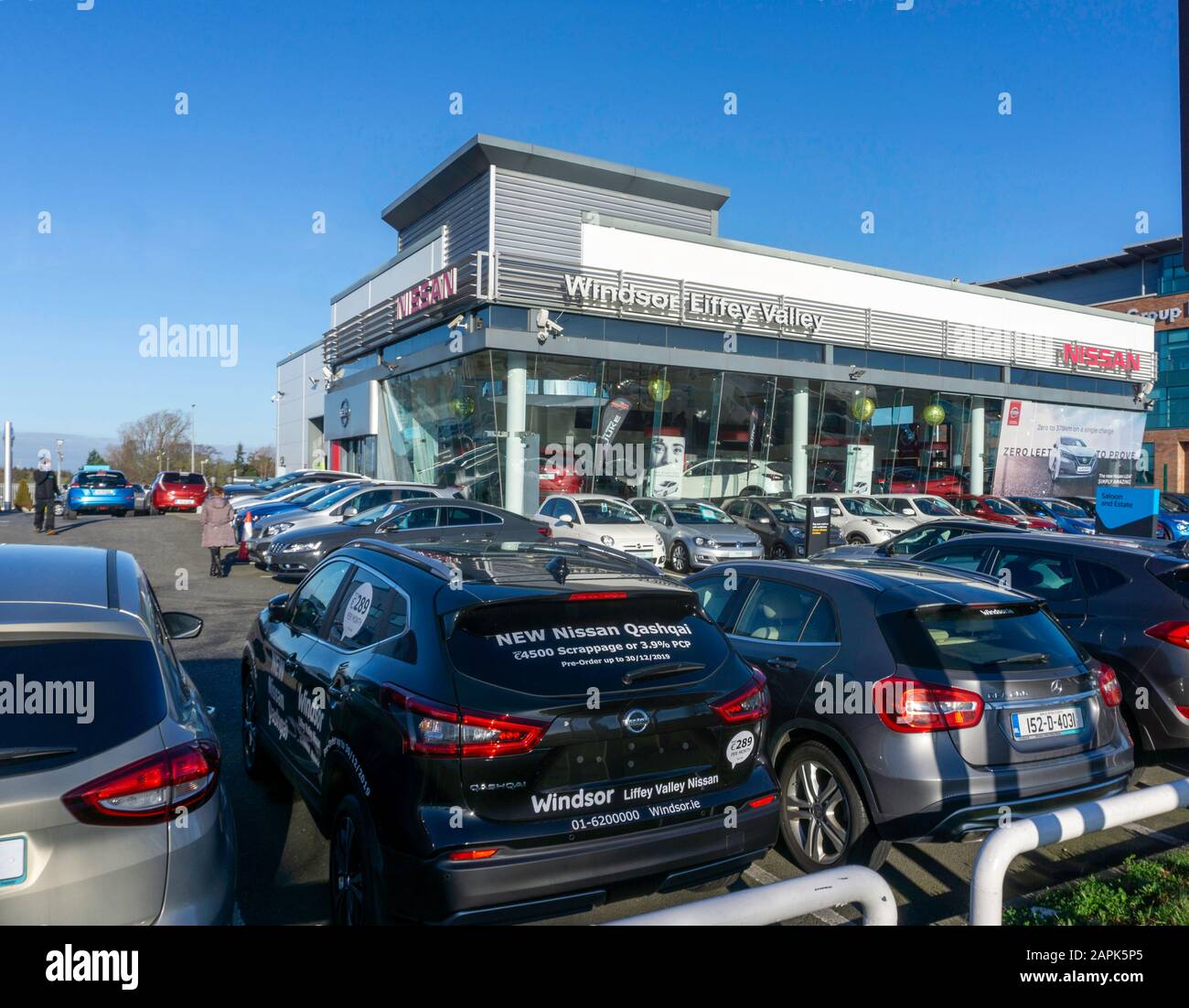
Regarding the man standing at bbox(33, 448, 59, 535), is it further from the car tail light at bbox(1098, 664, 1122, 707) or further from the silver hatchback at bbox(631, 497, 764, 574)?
the car tail light at bbox(1098, 664, 1122, 707)

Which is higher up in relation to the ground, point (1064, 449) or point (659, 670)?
point (1064, 449)

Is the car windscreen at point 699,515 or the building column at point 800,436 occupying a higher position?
the building column at point 800,436

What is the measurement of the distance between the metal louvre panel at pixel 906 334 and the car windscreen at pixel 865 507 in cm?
890

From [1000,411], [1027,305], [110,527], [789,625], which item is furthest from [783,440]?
[789,625]

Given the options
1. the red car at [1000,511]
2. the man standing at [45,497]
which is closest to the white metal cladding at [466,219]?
the man standing at [45,497]

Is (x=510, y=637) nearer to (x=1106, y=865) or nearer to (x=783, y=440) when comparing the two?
(x=1106, y=865)

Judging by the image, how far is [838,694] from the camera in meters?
4.44

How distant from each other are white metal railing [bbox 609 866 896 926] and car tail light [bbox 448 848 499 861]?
0.89 m

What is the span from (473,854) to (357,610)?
5.07 ft

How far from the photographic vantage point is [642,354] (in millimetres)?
25422

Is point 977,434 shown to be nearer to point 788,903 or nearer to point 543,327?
point 543,327

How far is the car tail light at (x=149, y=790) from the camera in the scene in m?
2.53

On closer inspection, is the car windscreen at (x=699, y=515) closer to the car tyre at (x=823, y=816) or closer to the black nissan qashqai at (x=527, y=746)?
the car tyre at (x=823, y=816)

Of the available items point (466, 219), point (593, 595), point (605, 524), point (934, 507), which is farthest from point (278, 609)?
point (466, 219)
